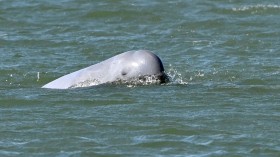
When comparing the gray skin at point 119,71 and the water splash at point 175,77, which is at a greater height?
the gray skin at point 119,71

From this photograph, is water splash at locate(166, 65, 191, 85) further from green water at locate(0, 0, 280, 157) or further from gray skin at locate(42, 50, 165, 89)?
gray skin at locate(42, 50, 165, 89)

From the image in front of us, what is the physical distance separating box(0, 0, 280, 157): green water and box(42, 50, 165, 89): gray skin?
18 centimetres

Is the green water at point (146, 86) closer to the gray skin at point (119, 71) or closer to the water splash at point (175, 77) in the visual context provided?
the water splash at point (175, 77)

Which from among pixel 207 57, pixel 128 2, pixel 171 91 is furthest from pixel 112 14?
pixel 171 91

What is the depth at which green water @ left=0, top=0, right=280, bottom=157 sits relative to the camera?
13.4m

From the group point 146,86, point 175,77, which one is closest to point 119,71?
Answer: point 146,86

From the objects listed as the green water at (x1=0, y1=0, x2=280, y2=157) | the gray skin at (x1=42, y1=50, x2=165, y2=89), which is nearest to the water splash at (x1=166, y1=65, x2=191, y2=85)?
the green water at (x1=0, y1=0, x2=280, y2=157)

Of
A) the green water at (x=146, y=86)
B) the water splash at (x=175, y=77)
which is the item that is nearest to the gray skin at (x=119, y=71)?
the green water at (x=146, y=86)

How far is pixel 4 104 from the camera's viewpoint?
631 inches

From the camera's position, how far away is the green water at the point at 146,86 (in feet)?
43.8

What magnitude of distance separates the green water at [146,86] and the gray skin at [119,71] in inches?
7.3

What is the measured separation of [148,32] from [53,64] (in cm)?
376

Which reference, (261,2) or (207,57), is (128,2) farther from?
(207,57)

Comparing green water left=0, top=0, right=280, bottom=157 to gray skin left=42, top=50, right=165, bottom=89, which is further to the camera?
gray skin left=42, top=50, right=165, bottom=89
